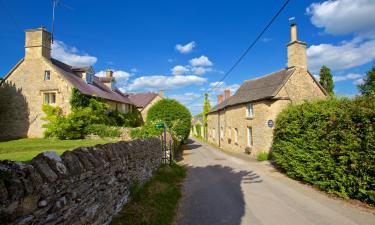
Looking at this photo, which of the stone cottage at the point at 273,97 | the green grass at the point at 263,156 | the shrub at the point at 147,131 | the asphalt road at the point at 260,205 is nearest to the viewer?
the asphalt road at the point at 260,205

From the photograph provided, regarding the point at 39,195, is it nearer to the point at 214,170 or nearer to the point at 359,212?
the point at 359,212

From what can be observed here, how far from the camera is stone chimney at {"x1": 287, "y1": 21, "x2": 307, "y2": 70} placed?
59.5 feet

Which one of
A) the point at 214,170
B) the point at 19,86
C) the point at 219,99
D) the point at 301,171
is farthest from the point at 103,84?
the point at 301,171

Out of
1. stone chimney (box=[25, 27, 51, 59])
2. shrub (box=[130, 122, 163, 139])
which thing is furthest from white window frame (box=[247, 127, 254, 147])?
stone chimney (box=[25, 27, 51, 59])

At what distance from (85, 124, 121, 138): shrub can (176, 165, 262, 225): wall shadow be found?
37.2 feet

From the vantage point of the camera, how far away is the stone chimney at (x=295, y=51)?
59.5 ft

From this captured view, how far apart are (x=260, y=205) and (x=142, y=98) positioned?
40837 mm

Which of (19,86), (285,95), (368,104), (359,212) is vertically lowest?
(359,212)

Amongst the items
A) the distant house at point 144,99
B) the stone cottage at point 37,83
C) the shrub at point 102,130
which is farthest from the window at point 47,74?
the distant house at point 144,99

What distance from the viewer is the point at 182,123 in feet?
77.3

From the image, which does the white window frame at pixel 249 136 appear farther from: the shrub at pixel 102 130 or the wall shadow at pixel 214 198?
the shrub at pixel 102 130

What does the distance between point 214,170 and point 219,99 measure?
28.4m

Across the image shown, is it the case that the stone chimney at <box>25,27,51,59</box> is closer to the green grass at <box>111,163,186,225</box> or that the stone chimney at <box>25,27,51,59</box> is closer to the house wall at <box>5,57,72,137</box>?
the house wall at <box>5,57,72,137</box>

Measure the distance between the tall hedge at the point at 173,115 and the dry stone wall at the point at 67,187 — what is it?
670 inches
